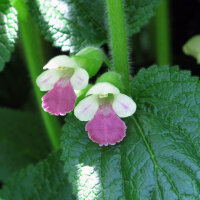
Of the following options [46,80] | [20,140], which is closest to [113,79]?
[46,80]

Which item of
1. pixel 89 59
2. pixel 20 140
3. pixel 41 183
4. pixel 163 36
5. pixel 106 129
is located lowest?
pixel 20 140

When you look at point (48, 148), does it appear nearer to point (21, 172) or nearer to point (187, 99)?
point (21, 172)

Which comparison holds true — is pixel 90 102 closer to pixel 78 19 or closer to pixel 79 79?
pixel 79 79

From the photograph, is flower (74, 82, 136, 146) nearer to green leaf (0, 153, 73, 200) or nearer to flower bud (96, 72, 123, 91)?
flower bud (96, 72, 123, 91)

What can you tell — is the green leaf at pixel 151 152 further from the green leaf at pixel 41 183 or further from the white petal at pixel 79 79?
the green leaf at pixel 41 183

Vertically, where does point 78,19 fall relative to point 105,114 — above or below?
above

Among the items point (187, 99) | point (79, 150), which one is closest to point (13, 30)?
point (79, 150)
